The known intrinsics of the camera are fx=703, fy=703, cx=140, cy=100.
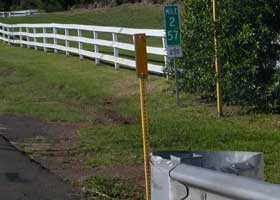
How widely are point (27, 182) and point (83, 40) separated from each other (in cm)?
1735

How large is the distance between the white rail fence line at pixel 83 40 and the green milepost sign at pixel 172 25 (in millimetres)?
3022

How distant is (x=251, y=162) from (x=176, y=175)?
0.55 metres

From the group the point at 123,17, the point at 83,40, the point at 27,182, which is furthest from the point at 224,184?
the point at 123,17

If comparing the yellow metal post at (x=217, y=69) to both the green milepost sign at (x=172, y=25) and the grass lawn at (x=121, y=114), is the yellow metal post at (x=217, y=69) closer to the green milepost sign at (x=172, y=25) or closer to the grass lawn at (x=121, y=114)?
the grass lawn at (x=121, y=114)

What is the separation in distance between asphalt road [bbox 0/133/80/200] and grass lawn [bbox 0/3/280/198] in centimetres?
82

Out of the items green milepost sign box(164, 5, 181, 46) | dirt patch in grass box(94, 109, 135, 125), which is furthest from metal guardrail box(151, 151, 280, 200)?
green milepost sign box(164, 5, 181, 46)

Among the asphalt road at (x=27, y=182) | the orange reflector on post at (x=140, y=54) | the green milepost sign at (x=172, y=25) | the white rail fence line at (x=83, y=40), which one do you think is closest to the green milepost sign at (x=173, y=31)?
the green milepost sign at (x=172, y=25)

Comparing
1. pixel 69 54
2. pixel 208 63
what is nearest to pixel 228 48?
pixel 208 63

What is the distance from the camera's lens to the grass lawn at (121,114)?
9.45 meters

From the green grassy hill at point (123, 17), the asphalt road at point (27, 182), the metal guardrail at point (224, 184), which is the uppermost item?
the metal guardrail at point (224, 184)

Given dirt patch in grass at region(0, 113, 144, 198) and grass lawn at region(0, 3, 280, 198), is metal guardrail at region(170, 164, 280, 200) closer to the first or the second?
grass lawn at region(0, 3, 280, 198)

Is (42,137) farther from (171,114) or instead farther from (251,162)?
(251,162)

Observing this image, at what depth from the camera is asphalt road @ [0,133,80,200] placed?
7.43 metres

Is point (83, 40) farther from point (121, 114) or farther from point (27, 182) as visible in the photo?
point (27, 182)
